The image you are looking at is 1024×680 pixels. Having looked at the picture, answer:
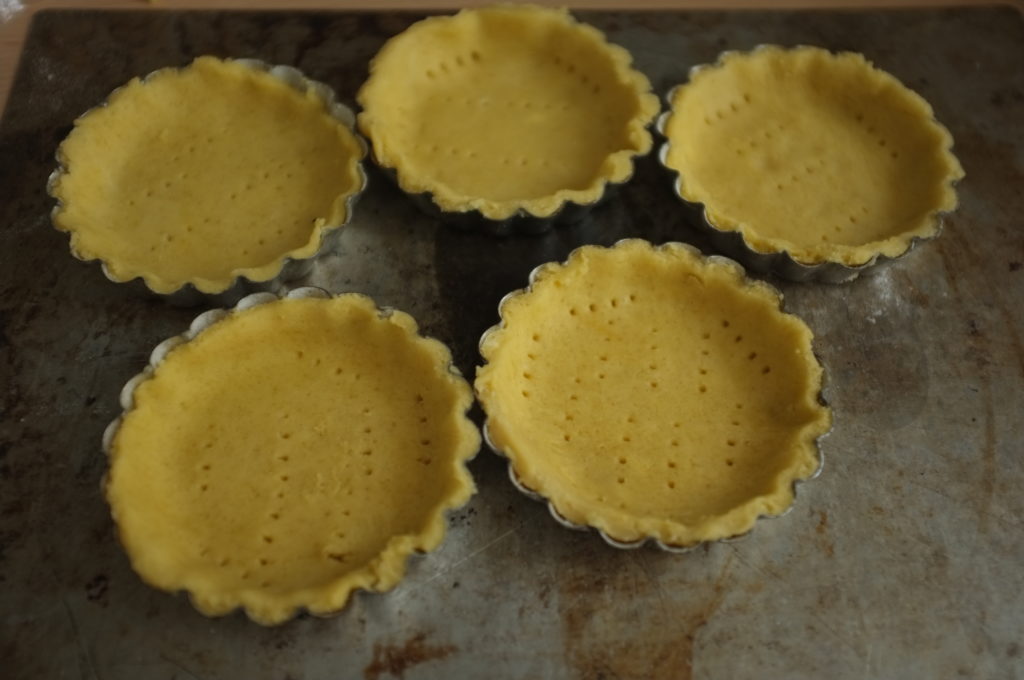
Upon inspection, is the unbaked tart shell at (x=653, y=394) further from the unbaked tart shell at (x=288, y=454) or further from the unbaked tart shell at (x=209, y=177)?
the unbaked tart shell at (x=209, y=177)

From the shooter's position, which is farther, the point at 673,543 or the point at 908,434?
the point at 908,434

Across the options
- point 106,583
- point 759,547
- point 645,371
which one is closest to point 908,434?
point 759,547

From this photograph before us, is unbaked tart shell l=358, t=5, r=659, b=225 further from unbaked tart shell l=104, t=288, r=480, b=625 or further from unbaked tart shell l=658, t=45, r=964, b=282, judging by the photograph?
unbaked tart shell l=104, t=288, r=480, b=625

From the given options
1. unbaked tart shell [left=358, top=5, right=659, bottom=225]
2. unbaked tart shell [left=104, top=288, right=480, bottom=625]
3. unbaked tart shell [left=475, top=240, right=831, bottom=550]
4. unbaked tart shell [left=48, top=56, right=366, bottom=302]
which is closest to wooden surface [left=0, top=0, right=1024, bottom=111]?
unbaked tart shell [left=358, top=5, right=659, bottom=225]

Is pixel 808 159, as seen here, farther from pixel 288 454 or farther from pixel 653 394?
pixel 288 454

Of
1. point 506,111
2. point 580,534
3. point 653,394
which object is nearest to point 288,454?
point 580,534

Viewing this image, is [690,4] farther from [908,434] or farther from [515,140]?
[908,434]
